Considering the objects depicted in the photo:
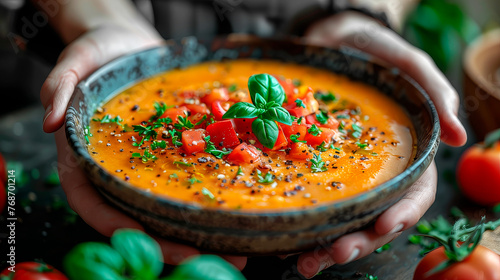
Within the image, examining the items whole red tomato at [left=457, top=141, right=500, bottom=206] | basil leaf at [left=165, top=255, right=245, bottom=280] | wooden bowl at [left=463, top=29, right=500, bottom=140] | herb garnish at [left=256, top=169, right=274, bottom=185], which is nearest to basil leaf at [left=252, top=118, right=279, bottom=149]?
herb garnish at [left=256, top=169, right=274, bottom=185]

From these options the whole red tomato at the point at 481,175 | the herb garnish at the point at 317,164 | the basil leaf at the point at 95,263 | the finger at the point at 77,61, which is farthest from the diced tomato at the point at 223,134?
the whole red tomato at the point at 481,175

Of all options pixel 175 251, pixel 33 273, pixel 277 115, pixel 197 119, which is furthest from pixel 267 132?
pixel 33 273

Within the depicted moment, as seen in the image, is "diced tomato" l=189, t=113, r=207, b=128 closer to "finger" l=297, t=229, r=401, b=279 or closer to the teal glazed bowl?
the teal glazed bowl

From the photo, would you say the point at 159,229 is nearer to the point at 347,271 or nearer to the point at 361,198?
the point at 361,198

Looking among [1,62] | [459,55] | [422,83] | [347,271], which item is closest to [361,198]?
[347,271]

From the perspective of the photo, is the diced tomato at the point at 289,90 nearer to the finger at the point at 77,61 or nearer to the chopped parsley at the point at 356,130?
the chopped parsley at the point at 356,130
